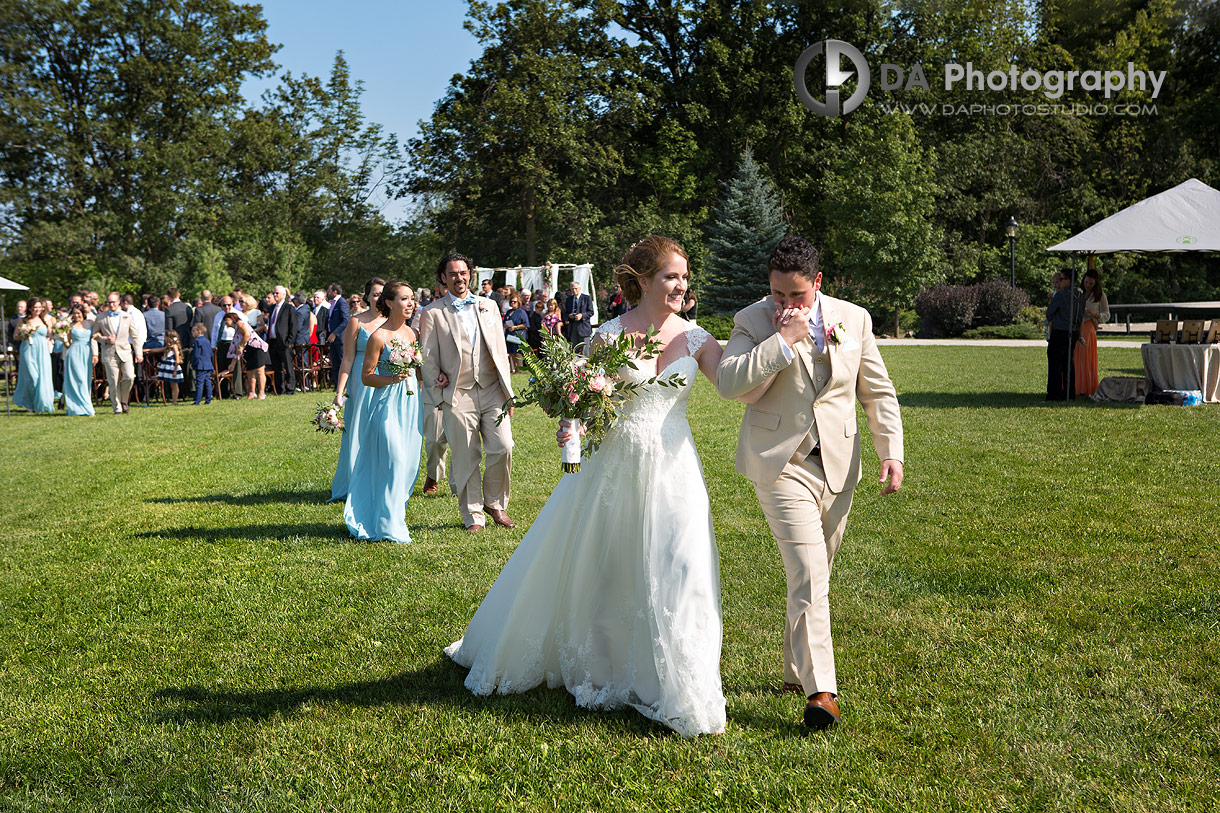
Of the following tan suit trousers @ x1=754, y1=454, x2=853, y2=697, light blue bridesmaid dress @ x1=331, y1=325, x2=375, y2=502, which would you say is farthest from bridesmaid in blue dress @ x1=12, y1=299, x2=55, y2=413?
tan suit trousers @ x1=754, y1=454, x2=853, y2=697

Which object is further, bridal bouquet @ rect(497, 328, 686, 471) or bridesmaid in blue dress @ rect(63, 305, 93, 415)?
bridesmaid in blue dress @ rect(63, 305, 93, 415)

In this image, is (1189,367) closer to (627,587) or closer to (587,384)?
(627,587)

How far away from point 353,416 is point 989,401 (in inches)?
451

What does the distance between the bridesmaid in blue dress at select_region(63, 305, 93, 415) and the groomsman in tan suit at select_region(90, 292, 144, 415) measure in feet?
0.81

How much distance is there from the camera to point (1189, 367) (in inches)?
612

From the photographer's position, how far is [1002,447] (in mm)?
11766

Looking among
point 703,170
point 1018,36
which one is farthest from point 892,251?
point 1018,36

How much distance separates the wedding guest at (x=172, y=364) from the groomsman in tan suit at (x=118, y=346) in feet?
2.25

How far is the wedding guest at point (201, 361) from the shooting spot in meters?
20.5

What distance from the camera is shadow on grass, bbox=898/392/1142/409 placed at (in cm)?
1575

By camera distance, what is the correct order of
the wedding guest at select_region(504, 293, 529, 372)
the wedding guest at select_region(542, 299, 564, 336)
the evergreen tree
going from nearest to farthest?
the wedding guest at select_region(504, 293, 529, 372) < the wedding guest at select_region(542, 299, 564, 336) < the evergreen tree

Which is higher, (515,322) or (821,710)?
(515,322)

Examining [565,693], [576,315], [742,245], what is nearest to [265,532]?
[565,693]

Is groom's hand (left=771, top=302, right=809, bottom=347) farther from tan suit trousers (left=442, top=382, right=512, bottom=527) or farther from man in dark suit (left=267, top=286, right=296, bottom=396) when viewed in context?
man in dark suit (left=267, top=286, right=296, bottom=396)
